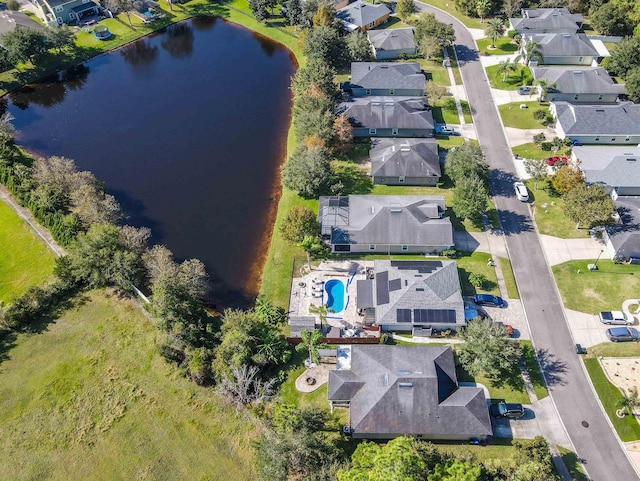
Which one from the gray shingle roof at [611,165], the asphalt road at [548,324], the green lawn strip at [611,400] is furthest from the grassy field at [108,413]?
the gray shingle roof at [611,165]

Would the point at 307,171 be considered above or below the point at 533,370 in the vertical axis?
above

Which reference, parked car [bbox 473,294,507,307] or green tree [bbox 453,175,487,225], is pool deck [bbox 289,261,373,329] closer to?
parked car [bbox 473,294,507,307]

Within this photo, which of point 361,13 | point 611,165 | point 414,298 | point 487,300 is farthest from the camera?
point 361,13

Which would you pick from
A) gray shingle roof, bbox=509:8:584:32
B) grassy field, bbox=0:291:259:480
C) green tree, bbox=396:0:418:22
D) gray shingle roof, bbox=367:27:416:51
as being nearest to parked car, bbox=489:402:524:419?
grassy field, bbox=0:291:259:480

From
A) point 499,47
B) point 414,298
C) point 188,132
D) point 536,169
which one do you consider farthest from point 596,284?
point 188,132

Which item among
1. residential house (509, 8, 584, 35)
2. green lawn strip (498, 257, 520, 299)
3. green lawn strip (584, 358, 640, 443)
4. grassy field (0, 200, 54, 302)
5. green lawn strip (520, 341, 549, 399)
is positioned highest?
residential house (509, 8, 584, 35)

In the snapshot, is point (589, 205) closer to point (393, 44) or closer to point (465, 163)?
point (465, 163)

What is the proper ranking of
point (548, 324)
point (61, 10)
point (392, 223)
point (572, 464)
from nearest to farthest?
point (572, 464)
point (548, 324)
point (392, 223)
point (61, 10)

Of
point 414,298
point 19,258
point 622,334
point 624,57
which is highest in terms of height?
point 624,57
